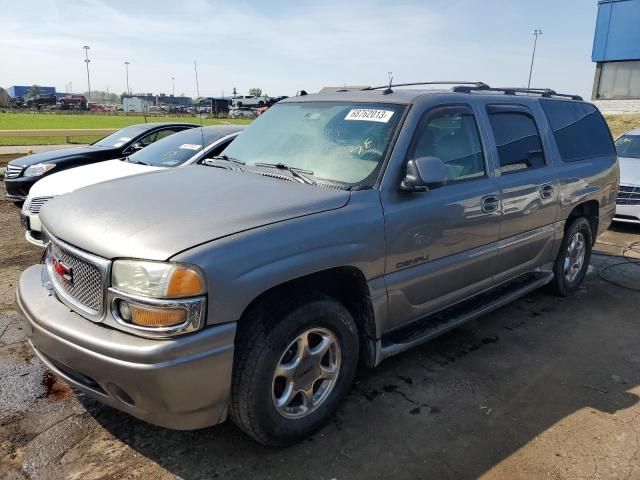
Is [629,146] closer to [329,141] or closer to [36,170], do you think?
[329,141]

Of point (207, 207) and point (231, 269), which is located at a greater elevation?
point (207, 207)

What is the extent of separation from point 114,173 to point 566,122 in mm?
5162

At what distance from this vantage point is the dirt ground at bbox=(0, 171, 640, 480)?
267 centimetres

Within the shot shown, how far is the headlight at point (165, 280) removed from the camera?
2.25 meters

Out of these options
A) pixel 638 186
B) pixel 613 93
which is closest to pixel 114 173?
pixel 638 186

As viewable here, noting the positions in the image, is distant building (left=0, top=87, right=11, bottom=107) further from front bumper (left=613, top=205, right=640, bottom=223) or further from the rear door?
the rear door

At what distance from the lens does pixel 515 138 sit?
163 inches

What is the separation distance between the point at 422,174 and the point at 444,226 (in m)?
0.51

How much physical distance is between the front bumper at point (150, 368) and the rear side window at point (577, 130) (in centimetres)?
375

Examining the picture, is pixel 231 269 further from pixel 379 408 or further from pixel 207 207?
pixel 379 408

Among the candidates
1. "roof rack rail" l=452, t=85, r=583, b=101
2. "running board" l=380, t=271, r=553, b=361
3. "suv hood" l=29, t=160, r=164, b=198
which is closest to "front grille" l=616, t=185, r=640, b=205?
"roof rack rail" l=452, t=85, r=583, b=101

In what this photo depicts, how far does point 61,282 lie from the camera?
2725 mm

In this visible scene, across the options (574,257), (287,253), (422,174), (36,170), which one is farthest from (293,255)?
(36,170)

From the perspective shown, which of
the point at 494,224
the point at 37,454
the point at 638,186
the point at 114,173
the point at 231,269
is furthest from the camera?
the point at 638,186
